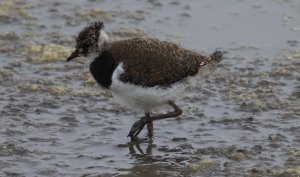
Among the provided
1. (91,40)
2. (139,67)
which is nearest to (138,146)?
(139,67)

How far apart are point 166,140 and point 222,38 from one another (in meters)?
2.39

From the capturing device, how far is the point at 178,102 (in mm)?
7566

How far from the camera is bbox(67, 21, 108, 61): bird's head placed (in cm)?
653

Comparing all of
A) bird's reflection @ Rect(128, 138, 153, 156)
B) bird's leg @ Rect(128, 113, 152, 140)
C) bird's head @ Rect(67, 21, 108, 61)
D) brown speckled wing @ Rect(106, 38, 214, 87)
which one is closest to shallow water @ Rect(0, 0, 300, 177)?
bird's reflection @ Rect(128, 138, 153, 156)

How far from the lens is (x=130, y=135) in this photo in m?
6.84

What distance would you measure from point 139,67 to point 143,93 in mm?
225

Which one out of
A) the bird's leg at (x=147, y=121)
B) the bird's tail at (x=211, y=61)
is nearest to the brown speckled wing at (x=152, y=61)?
the bird's tail at (x=211, y=61)

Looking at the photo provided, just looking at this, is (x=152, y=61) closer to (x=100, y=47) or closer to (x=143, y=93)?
(x=143, y=93)

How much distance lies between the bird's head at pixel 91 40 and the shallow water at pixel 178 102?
0.81m

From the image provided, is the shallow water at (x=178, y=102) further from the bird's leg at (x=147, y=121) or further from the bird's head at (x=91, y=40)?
the bird's head at (x=91, y=40)

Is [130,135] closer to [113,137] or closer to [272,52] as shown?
[113,137]

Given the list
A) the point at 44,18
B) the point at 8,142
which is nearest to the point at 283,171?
the point at 8,142

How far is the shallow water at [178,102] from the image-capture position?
6.39 meters

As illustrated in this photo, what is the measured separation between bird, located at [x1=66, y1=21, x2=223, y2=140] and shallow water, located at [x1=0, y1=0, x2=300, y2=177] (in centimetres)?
52
